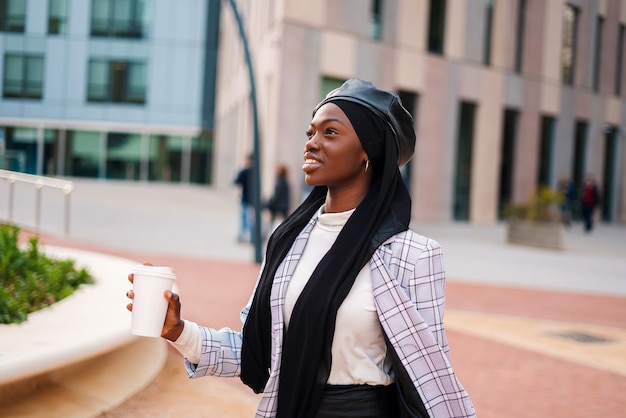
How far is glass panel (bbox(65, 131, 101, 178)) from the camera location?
76.5 ft

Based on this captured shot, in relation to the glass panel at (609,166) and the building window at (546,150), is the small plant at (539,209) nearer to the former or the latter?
the building window at (546,150)

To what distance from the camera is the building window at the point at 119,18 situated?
73.4 feet

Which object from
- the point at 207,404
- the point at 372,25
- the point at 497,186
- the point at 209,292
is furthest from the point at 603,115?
the point at 207,404

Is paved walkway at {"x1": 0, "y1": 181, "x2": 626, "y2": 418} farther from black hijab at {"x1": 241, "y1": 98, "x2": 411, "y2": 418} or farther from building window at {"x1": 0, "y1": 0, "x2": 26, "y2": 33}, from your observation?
building window at {"x1": 0, "y1": 0, "x2": 26, "y2": 33}

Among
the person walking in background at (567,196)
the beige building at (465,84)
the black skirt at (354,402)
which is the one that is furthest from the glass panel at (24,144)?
the person walking in background at (567,196)

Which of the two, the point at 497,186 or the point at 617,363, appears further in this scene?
the point at 497,186

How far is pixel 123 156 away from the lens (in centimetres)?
3291

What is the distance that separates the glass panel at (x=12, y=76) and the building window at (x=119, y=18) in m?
10.3

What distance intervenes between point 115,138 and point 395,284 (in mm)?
28850

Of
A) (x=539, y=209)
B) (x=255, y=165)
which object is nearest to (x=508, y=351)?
(x=255, y=165)

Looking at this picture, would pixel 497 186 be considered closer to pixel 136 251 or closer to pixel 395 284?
pixel 136 251

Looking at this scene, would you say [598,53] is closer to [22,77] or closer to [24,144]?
[24,144]

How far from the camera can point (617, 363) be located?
25.8 feet

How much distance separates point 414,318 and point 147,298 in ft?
2.52
